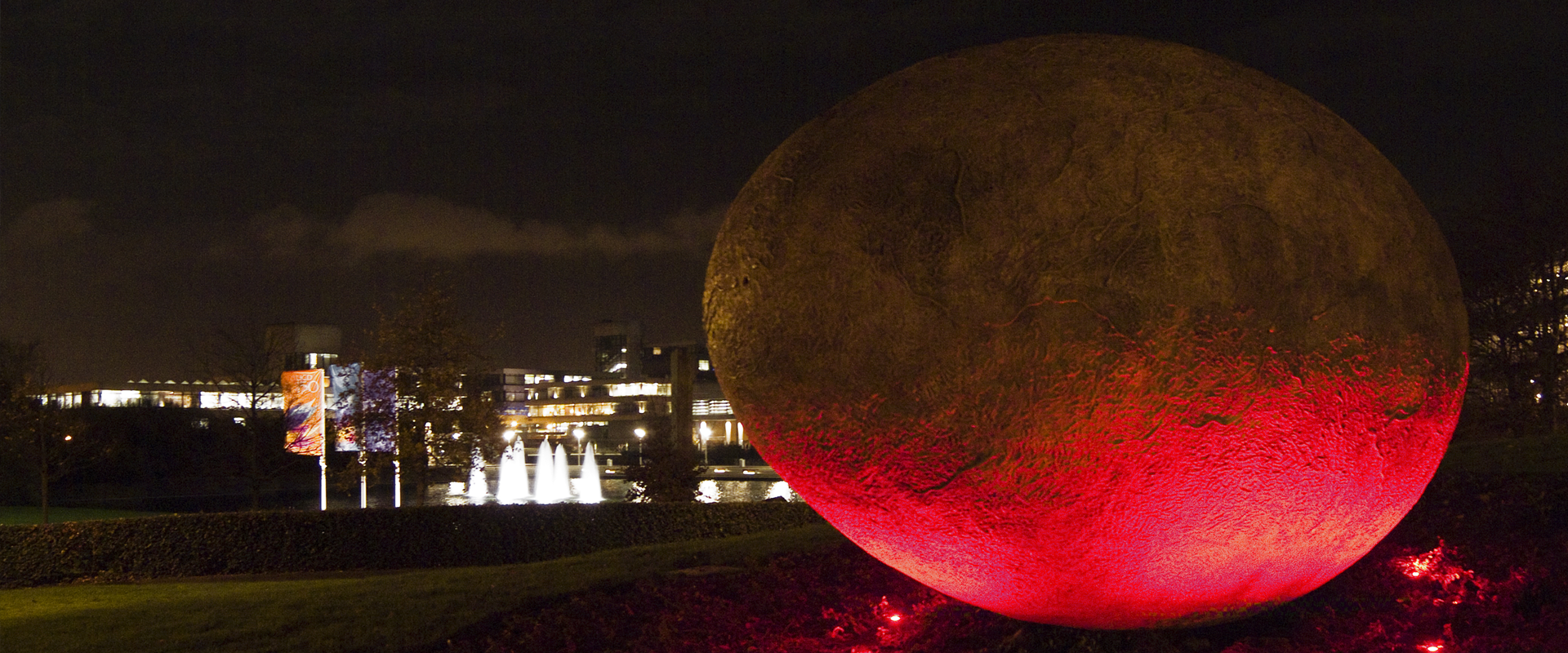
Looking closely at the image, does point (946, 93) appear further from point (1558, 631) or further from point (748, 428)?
point (1558, 631)

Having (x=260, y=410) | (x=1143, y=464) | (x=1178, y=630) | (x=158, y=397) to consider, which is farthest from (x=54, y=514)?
(x=158, y=397)

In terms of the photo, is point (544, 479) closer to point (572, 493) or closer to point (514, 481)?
point (514, 481)

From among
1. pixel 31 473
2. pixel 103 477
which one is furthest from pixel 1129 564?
pixel 103 477

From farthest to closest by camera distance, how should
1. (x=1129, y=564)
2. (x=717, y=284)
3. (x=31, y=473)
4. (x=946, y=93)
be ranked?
1. (x=31, y=473)
2. (x=717, y=284)
3. (x=946, y=93)
4. (x=1129, y=564)

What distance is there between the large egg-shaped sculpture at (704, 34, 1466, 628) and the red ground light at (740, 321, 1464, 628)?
1 centimetres

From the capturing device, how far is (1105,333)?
4887mm

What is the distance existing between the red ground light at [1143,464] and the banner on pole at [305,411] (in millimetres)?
20778

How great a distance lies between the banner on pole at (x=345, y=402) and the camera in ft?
79.8

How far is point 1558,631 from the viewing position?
19.4 feet

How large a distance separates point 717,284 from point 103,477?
55.1 meters

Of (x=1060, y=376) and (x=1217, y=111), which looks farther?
(x=1217, y=111)

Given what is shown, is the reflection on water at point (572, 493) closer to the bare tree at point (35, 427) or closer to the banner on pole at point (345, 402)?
the bare tree at point (35, 427)

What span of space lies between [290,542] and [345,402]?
6.29 metres

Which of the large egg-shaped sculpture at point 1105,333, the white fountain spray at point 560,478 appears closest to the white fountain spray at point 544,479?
the white fountain spray at point 560,478
